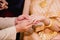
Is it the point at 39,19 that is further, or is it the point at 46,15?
the point at 46,15

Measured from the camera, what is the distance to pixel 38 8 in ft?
3.94

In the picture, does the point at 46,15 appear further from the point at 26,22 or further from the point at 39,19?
the point at 26,22

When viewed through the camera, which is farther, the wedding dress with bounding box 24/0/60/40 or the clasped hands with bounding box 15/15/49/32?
the wedding dress with bounding box 24/0/60/40

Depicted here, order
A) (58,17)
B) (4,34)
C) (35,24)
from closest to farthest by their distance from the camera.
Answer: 1. (4,34)
2. (35,24)
3. (58,17)

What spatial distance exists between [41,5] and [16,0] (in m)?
0.21

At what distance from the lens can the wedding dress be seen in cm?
101

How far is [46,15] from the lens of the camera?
1168mm

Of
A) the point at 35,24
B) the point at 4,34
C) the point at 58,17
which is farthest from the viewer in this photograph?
the point at 58,17

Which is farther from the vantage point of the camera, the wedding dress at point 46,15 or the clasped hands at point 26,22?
the wedding dress at point 46,15

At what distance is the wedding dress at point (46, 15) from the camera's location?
3.33 feet

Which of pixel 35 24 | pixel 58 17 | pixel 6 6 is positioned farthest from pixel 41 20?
pixel 6 6

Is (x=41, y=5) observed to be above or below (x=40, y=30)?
above

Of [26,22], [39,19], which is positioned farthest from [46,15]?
[26,22]

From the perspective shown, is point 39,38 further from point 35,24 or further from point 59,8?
point 59,8
